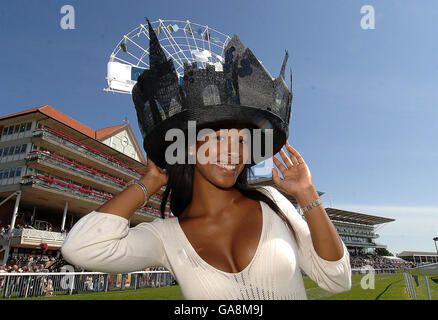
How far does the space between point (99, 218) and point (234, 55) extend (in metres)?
1.07

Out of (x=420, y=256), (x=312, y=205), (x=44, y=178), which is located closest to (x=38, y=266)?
(x=44, y=178)

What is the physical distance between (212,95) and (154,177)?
593 mm

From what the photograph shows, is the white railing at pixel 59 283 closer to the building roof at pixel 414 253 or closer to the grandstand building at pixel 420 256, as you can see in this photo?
the grandstand building at pixel 420 256

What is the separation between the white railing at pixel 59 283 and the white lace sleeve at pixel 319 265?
11.4 m

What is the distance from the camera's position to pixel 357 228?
269ft

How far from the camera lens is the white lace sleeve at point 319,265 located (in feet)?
4.75

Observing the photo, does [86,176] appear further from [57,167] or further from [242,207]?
[242,207]

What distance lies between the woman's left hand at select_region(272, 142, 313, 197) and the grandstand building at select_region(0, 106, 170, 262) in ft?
81.7

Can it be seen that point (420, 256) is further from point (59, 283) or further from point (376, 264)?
point (59, 283)

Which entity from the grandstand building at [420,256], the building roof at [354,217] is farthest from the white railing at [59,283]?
the grandstand building at [420,256]

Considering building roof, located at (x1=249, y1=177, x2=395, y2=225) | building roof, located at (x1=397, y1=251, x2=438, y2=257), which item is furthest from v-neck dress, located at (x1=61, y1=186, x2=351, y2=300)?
building roof, located at (x1=397, y1=251, x2=438, y2=257)

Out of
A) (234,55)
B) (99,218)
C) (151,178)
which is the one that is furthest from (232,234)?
(234,55)

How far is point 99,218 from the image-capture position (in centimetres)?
142

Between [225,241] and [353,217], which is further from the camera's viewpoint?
[353,217]
